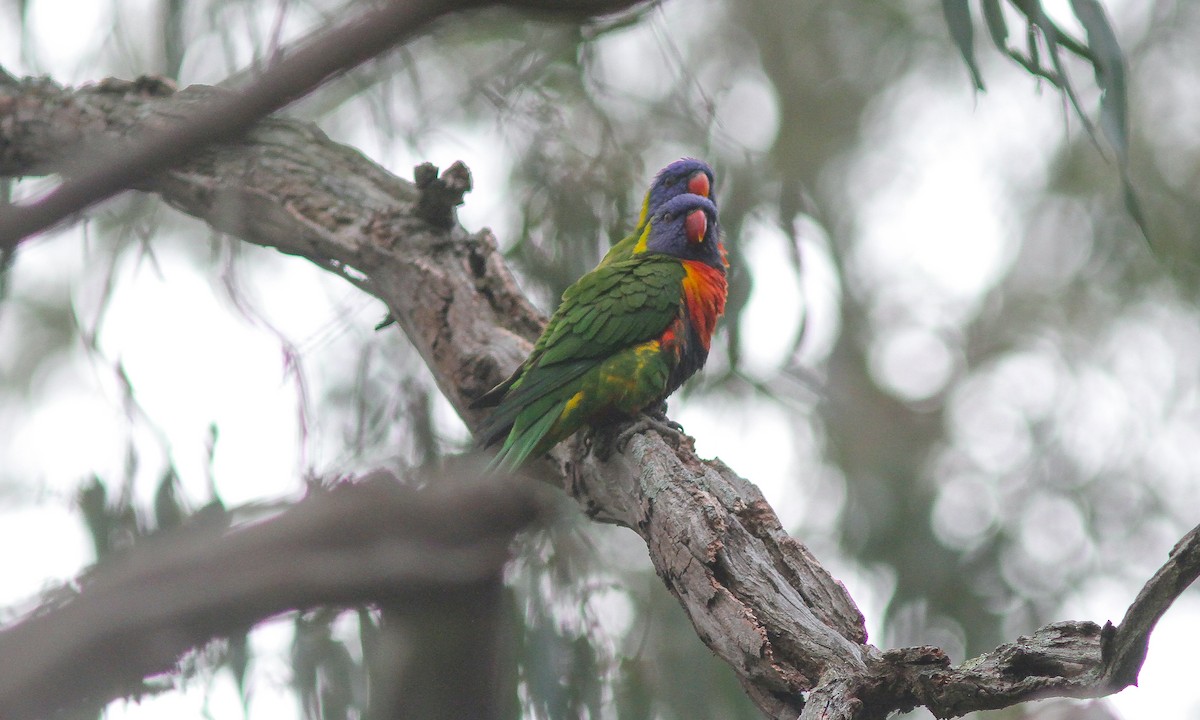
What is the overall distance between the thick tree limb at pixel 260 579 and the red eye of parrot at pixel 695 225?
90 cm

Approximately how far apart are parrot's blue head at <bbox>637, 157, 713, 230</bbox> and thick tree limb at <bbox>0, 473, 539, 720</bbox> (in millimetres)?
1092

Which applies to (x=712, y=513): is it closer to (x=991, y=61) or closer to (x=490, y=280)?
(x=490, y=280)

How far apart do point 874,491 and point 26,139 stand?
420cm

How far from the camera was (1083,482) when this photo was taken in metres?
5.14

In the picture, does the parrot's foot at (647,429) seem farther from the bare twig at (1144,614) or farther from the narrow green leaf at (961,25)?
the bare twig at (1144,614)

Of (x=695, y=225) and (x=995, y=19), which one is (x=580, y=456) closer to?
(x=695, y=225)

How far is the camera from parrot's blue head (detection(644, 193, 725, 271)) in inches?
116

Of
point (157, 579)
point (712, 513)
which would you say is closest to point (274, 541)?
point (157, 579)

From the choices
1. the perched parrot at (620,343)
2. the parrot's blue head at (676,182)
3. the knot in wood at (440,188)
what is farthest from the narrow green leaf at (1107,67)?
the parrot's blue head at (676,182)

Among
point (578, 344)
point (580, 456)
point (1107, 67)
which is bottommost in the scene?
point (580, 456)

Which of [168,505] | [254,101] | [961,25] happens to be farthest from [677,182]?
[254,101]

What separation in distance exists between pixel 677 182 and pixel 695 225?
369mm

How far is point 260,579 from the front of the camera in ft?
8.47

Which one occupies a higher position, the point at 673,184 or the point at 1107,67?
the point at 673,184
